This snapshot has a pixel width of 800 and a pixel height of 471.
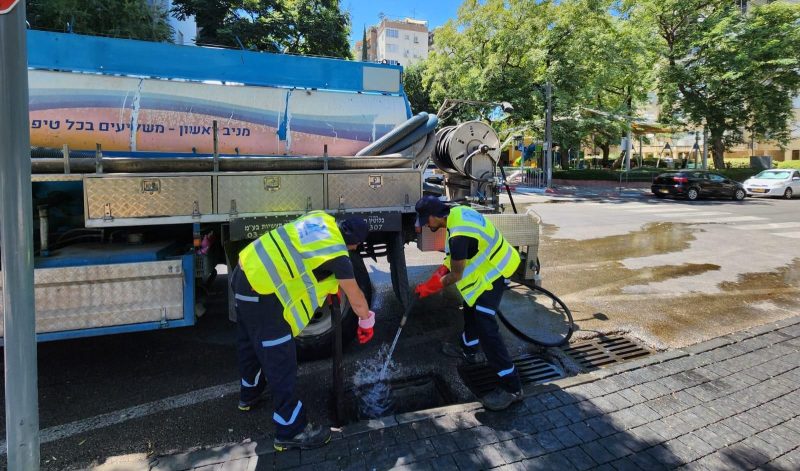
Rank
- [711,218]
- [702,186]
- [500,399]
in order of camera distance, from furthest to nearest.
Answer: [702,186]
[711,218]
[500,399]

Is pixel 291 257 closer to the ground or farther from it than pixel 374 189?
closer to the ground

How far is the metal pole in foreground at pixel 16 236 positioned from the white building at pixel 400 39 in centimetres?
8800

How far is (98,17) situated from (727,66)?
85.2 feet

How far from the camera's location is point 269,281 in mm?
2732

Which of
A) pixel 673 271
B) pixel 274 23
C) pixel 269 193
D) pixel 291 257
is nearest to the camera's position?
pixel 291 257

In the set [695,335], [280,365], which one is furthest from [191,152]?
[695,335]

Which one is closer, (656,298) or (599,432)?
(599,432)

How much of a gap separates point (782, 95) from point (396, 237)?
89.8 ft

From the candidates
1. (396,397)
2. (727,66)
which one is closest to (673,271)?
(396,397)

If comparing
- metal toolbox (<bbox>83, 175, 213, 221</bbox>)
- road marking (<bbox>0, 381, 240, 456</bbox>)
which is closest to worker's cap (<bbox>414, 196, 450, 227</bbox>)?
metal toolbox (<bbox>83, 175, 213, 221</bbox>)

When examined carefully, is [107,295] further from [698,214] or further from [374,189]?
[698,214]

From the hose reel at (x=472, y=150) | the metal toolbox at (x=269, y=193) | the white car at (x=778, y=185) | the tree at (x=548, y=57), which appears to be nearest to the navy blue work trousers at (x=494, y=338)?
the metal toolbox at (x=269, y=193)

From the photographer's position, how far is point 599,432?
9.84 ft

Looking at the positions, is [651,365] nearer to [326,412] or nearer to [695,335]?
[695,335]
